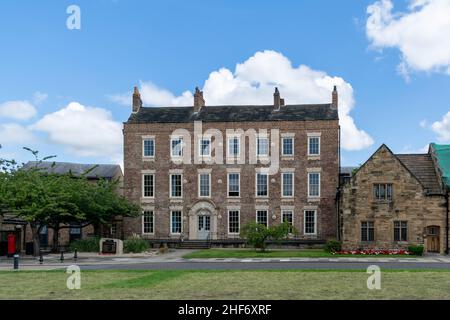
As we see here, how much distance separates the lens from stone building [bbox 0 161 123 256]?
42938 millimetres

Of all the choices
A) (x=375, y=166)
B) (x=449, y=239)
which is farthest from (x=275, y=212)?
(x=449, y=239)

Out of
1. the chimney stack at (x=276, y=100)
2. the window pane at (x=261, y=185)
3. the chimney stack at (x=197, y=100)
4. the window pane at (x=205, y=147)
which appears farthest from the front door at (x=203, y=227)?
the chimney stack at (x=276, y=100)

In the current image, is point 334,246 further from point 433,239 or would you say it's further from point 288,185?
point 288,185

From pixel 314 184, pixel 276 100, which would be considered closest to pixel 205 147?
pixel 276 100

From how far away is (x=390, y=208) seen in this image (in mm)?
41344

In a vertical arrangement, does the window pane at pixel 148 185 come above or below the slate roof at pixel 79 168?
below

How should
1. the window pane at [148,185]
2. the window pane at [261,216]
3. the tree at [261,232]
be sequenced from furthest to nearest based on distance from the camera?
the window pane at [148,185], the window pane at [261,216], the tree at [261,232]

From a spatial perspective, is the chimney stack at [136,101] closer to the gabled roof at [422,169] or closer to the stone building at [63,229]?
the stone building at [63,229]

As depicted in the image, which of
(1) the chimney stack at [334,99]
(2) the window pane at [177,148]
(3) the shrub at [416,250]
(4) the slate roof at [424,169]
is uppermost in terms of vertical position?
(1) the chimney stack at [334,99]

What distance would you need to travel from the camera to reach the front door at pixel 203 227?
2032 inches

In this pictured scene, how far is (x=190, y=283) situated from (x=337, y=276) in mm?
5995

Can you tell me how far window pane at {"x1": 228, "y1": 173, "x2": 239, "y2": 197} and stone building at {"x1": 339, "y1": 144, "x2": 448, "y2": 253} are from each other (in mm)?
12255

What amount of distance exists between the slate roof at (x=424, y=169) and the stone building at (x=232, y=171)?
270 inches
